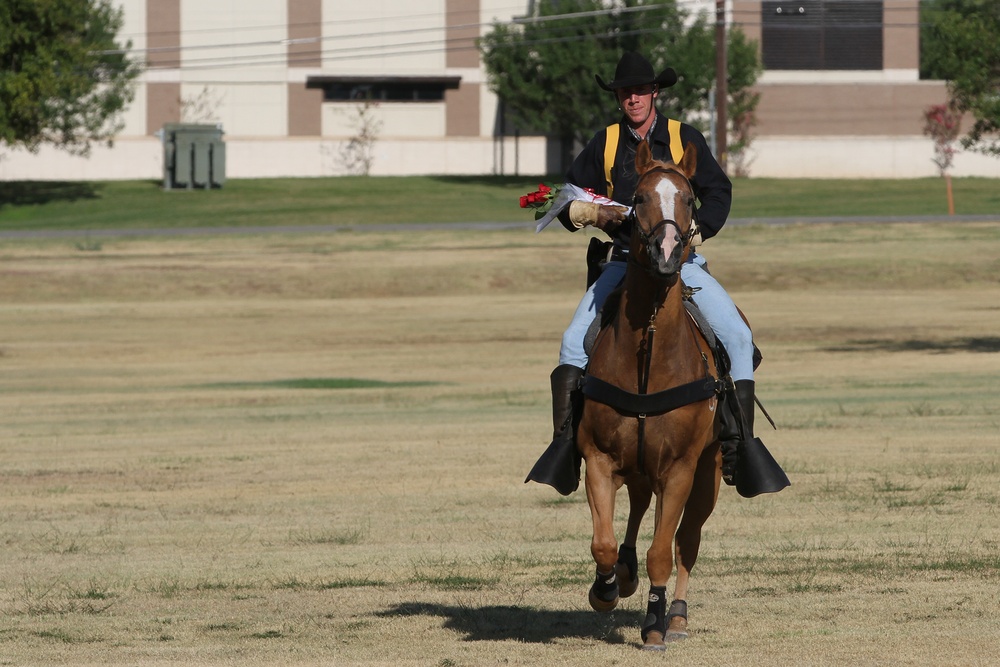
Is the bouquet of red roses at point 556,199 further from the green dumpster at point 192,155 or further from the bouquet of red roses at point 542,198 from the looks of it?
the green dumpster at point 192,155

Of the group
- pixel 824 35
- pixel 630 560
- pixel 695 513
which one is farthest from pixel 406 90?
pixel 630 560

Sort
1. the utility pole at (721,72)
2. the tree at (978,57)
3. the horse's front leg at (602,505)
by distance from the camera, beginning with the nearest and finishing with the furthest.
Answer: the horse's front leg at (602,505), the tree at (978,57), the utility pole at (721,72)

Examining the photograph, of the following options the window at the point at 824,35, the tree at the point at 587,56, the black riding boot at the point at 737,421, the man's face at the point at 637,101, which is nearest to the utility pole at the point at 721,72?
the tree at the point at 587,56

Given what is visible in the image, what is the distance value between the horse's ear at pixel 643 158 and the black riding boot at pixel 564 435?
1142 mm

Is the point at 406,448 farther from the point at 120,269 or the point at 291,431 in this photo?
the point at 120,269

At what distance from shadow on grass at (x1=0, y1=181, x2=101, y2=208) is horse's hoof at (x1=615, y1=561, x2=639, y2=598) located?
210ft

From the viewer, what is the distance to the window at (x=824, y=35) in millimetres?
88562

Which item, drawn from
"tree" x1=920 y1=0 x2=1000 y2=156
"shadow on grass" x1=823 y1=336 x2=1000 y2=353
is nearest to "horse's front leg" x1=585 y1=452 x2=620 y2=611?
"shadow on grass" x1=823 y1=336 x2=1000 y2=353

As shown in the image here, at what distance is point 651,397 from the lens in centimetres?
834

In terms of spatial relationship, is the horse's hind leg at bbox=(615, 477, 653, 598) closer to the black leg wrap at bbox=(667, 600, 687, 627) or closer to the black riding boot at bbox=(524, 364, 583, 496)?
the black leg wrap at bbox=(667, 600, 687, 627)

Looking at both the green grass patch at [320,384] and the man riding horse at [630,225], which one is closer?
the man riding horse at [630,225]

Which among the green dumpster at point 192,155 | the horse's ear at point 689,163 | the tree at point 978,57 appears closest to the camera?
the horse's ear at point 689,163

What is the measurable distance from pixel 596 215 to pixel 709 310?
86 centimetres

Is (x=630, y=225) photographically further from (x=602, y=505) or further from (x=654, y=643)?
(x=654, y=643)
